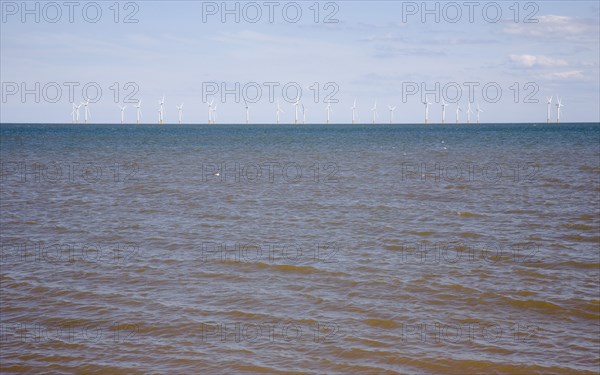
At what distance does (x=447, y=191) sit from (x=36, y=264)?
78.8ft

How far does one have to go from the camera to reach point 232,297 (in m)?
14.4

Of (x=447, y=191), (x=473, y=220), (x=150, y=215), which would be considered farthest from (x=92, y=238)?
(x=447, y=191)

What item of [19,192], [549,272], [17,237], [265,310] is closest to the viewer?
[265,310]

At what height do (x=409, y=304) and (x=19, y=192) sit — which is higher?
(x=19, y=192)

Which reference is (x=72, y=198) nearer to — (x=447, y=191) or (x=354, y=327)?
(x=447, y=191)

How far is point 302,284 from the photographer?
50.6ft

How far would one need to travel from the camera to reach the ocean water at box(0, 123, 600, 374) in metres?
11.1

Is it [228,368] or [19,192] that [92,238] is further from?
[19,192]

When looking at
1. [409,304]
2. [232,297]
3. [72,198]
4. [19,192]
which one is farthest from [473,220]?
[19,192]

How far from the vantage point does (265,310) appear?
13.5 m

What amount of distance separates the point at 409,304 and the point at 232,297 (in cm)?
442

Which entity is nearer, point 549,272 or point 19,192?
point 549,272

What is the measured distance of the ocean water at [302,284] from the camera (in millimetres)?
11070

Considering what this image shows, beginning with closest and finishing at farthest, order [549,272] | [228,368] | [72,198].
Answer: [228,368], [549,272], [72,198]
